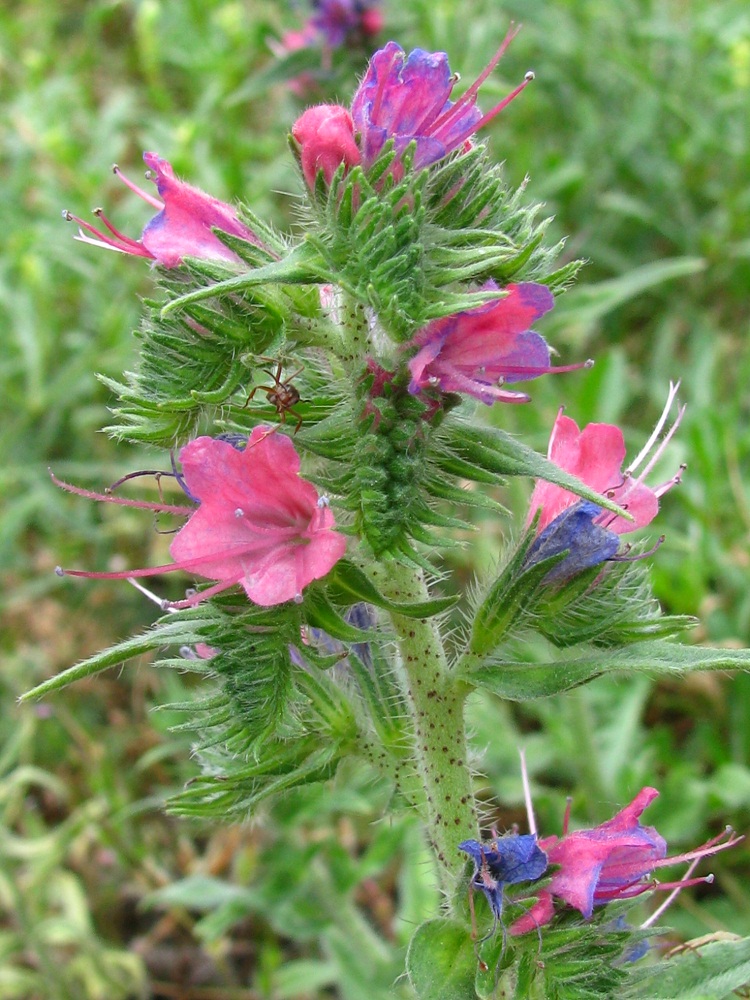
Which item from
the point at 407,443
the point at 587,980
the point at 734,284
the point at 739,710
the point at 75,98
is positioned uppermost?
the point at 75,98

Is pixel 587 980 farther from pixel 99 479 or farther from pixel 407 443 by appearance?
pixel 99 479

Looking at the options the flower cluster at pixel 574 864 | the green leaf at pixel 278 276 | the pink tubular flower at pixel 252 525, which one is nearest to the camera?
the green leaf at pixel 278 276

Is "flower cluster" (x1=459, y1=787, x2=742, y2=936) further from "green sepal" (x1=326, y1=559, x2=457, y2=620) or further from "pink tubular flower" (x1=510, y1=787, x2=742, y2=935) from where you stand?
"green sepal" (x1=326, y1=559, x2=457, y2=620)

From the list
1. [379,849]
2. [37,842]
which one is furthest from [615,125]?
[37,842]

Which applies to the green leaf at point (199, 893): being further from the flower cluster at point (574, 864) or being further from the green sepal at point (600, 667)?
the green sepal at point (600, 667)

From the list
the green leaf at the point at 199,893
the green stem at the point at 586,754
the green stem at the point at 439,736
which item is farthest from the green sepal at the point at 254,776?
the green stem at the point at 586,754

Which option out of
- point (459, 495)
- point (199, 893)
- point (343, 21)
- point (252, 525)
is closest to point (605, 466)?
point (459, 495)
